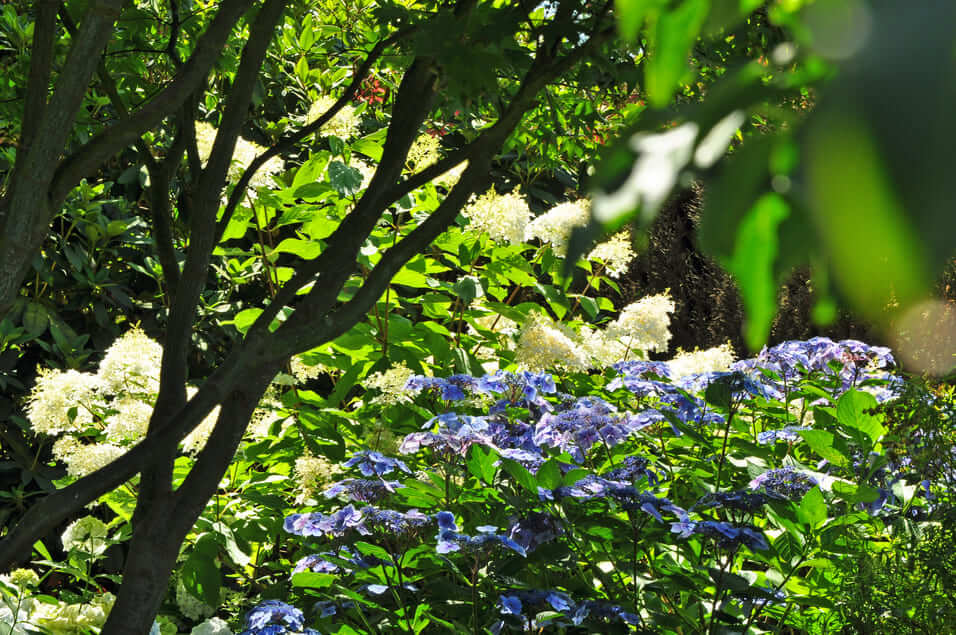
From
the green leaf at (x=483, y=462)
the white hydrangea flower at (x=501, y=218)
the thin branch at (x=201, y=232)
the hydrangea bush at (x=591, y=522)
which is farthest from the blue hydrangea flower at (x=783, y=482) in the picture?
the thin branch at (x=201, y=232)

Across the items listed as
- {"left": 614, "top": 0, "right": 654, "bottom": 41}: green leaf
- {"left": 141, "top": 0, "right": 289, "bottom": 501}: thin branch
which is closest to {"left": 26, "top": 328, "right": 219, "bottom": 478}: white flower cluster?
{"left": 141, "top": 0, "right": 289, "bottom": 501}: thin branch

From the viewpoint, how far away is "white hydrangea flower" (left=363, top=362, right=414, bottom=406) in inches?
94.7

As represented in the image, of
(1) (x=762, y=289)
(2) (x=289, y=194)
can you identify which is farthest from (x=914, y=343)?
(1) (x=762, y=289)

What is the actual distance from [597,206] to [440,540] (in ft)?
4.79

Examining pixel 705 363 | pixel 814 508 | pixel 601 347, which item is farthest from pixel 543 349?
pixel 814 508

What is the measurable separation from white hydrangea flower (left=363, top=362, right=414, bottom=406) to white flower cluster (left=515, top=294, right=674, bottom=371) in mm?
377

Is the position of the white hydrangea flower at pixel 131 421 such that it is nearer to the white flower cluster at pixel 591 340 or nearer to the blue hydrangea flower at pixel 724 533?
the white flower cluster at pixel 591 340

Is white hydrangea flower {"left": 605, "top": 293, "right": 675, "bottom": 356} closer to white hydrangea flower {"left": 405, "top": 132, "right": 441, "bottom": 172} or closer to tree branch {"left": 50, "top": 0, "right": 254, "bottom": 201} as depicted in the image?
white hydrangea flower {"left": 405, "top": 132, "right": 441, "bottom": 172}

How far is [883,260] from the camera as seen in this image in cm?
23

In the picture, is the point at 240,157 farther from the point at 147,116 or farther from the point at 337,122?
the point at 147,116

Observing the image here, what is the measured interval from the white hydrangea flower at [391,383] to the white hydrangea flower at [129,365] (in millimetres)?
590

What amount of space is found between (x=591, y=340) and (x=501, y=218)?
1.68 feet

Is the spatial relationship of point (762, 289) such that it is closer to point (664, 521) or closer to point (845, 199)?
point (845, 199)

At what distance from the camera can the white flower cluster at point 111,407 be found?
90.0 inches
